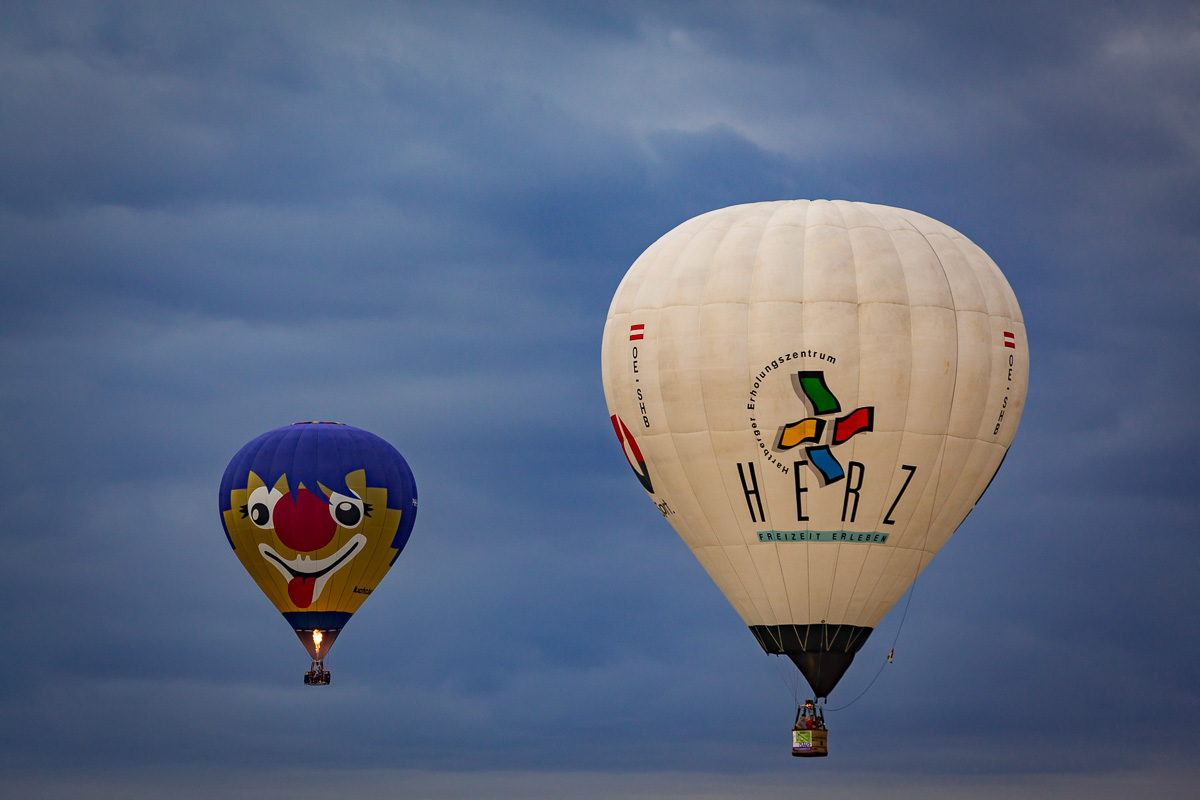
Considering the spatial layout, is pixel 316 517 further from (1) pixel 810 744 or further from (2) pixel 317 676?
(1) pixel 810 744

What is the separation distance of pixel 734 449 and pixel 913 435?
10.7 ft

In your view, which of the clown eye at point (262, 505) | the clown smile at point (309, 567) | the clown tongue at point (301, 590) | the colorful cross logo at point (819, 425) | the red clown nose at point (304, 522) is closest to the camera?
the colorful cross logo at point (819, 425)

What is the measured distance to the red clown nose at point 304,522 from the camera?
4722 cm

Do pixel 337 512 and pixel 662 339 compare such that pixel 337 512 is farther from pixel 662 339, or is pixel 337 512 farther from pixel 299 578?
pixel 662 339

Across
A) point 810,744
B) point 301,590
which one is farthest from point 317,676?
point 810,744

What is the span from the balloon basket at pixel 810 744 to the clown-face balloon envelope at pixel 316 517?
54.5 feet

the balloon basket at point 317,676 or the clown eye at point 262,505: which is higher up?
the clown eye at point 262,505

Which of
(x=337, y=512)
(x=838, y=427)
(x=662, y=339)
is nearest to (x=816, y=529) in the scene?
(x=838, y=427)

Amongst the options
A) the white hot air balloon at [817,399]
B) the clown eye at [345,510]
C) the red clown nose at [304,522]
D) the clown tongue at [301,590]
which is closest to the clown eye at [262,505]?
the red clown nose at [304,522]

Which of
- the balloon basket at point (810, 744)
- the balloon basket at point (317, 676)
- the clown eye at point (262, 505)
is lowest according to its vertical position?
the balloon basket at point (810, 744)

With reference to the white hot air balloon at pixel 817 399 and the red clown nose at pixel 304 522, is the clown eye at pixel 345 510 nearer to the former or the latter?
the red clown nose at pixel 304 522

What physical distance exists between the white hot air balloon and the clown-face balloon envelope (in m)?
13.5

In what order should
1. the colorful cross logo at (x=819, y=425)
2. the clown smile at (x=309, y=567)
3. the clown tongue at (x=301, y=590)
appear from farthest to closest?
the clown tongue at (x=301, y=590), the clown smile at (x=309, y=567), the colorful cross logo at (x=819, y=425)

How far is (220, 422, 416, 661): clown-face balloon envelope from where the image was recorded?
47312 mm
